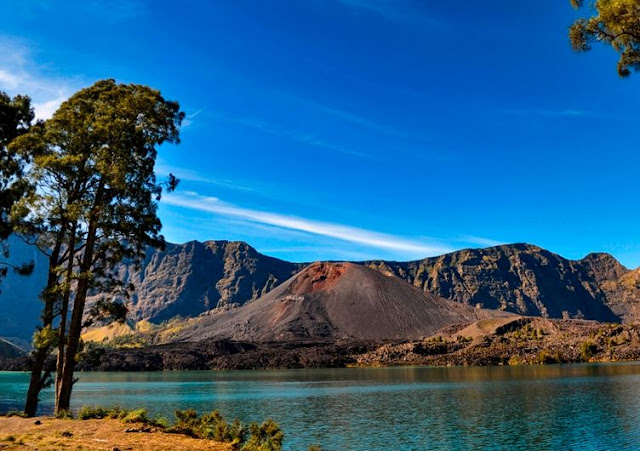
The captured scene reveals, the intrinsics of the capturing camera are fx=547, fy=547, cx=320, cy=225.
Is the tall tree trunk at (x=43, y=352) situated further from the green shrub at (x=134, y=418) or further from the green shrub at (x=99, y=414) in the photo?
the green shrub at (x=134, y=418)

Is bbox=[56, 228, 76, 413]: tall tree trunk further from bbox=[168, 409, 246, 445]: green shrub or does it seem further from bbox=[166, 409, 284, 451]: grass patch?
bbox=[166, 409, 284, 451]: grass patch

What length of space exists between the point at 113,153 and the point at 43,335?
35.7 ft

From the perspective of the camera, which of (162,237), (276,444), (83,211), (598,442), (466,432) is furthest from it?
(466,432)

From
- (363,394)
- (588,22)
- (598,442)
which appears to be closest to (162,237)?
(588,22)

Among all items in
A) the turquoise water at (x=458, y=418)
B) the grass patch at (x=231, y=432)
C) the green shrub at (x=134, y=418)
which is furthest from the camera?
the turquoise water at (x=458, y=418)

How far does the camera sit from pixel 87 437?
23875mm

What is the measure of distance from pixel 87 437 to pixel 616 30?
94.6 ft

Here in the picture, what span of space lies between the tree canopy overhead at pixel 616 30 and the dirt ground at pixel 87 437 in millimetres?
24507

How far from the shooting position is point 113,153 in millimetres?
32062

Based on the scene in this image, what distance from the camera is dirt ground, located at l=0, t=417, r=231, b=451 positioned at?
2166 cm

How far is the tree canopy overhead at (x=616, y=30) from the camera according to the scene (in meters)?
22.2

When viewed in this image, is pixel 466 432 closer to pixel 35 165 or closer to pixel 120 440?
pixel 120 440

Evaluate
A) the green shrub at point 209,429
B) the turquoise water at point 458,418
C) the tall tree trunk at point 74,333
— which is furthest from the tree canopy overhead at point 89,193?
the turquoise water at point 458,418

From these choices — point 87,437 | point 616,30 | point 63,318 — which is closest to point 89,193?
point 63,318
